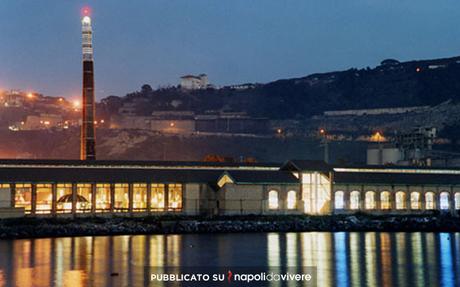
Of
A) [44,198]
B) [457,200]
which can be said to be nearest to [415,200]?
[457,200]

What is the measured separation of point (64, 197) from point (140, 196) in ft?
20.6

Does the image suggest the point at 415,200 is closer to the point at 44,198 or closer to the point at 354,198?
the point at 354,198

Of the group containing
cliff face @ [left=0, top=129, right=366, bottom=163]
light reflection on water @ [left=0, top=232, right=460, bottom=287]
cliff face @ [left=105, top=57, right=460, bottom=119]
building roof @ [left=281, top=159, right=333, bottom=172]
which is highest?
cliff face @ [left=105, top=57, right=460, bottom=119]

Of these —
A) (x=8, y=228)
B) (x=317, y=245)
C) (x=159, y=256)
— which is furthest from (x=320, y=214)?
(x=159, y=256)

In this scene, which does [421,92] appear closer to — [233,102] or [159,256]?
[233,102]

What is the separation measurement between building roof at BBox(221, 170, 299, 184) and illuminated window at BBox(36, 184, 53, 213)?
13194 mm

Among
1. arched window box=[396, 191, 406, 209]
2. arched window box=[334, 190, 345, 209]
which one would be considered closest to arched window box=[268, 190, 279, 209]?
arched window box=[334, 190, 345, 209]

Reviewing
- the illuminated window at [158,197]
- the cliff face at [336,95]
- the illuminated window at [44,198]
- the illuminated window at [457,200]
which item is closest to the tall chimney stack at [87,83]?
the illuminated window at [158,197]

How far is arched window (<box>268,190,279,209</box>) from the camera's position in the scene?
6681 cm

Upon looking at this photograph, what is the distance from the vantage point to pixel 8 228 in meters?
53.6

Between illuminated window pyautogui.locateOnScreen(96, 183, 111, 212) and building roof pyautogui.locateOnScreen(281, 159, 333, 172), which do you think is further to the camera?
building roof pyautogui.locateOnScreen(281, 159, 333, 172)

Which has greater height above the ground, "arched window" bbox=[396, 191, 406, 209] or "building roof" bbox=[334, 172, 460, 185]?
"building roof" bbox=[334, 172, 460, 185]

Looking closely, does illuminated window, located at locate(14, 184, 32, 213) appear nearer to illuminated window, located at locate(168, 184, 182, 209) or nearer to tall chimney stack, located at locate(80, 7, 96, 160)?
illuminated window, located at locate(168, 184, 182, 209)

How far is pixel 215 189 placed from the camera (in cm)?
6675
